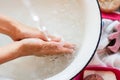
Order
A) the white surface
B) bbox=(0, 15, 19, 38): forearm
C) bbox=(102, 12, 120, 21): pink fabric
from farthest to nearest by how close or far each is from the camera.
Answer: bbox=(102, 12, 120, 21): pink fabric < bbox=(0, 15, 19, 38): forearm < the white surface

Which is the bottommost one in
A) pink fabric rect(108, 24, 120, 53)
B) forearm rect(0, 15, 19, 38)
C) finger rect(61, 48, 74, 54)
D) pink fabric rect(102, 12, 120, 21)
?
pink fabric rect(108, 24, 120, 53)

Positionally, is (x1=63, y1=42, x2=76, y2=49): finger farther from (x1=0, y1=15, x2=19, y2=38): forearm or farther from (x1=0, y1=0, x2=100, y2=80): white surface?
(x1=0, y1=15, x2=19, y2=38): forearm

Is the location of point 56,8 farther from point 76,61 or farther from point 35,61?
point 76,61

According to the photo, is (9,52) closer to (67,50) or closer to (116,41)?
(67,50)

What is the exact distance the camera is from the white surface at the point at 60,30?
83 centimetres

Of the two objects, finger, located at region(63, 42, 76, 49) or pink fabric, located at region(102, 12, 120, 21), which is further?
pink fabric, located at region(102, 12, 120, 21)

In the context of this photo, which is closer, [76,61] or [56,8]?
[76,61]

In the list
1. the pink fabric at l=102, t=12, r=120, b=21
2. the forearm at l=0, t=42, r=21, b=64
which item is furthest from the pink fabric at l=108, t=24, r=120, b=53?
the forearm at l=0, t=42, r=21, b=64

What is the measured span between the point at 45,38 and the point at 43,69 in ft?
0.43

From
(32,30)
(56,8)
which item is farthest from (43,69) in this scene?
(56,8)

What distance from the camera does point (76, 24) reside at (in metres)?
1.00

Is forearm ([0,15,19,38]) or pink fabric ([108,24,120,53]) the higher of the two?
forearm ([0,15,19,38])

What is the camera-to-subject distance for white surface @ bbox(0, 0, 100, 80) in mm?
832

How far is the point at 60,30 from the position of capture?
42.2 inches
